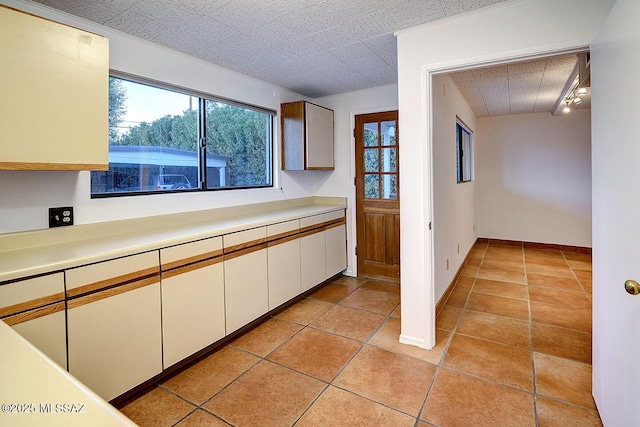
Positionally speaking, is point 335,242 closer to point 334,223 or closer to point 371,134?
point 334,223

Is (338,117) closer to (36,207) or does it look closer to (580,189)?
(36,207)

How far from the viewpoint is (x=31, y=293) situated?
1.49 metres

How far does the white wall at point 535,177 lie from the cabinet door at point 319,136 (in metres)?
3.45

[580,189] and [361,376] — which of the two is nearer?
[361,376]

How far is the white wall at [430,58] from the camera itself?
1.94m

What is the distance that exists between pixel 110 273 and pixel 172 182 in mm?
1197

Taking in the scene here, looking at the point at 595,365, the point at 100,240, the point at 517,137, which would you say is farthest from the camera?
the point at 517,137

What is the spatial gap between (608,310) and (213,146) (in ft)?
10.1

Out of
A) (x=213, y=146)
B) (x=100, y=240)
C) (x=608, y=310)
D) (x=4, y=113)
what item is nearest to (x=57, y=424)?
(x=4, y=113)

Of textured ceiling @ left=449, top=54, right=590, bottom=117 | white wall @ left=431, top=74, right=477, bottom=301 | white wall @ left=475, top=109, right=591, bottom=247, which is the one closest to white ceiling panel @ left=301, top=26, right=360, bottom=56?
white wall @ left=431, top=74, right=477, bottom=301

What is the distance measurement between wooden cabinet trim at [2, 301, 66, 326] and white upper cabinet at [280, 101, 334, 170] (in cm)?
261

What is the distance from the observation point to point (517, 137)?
580 centimetres

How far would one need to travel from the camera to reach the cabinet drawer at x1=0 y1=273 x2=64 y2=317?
1413 millimetres

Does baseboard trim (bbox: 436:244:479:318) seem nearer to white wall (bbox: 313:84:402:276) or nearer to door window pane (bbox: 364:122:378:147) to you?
white wall (bbox: 313:84:402:276)
